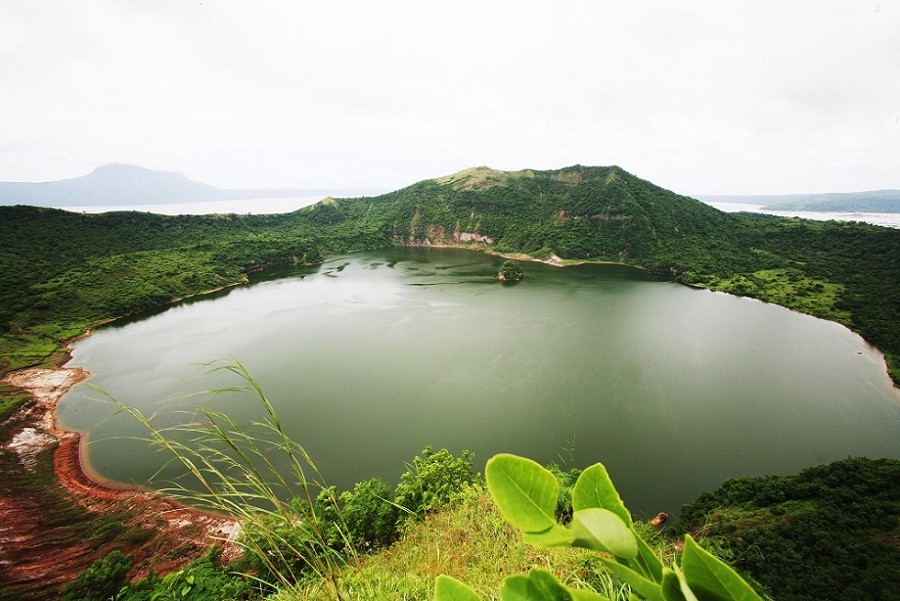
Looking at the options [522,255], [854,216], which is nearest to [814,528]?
[522,255]

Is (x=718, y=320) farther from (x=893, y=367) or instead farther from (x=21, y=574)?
(x=21, y=574)

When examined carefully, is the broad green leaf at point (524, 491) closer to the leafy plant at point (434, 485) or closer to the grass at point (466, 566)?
the grass at point (466, 566)

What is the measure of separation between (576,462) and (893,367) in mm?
21145

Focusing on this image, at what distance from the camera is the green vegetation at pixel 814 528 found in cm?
701

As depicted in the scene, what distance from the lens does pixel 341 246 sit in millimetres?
61594

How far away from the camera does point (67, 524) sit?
1098cm

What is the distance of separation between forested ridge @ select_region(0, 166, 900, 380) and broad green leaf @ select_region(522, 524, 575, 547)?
30.0m

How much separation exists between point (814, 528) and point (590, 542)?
1245 centimetres

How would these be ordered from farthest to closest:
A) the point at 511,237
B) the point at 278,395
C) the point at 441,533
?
the point at 511,237 → the point at 278,395 → the point at 441,533

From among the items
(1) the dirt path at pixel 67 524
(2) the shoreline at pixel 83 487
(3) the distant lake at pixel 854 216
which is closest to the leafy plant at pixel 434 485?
(2) the shoreline at pixel 83 487

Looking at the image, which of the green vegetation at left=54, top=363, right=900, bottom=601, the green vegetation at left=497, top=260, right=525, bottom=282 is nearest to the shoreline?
the green vegetation at left=54, top=363, right=900, bottom=601

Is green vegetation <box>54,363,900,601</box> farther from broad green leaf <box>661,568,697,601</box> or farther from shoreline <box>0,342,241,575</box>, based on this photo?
shoreline <box>0,342,241,575</box>

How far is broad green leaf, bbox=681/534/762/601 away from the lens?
383 mm

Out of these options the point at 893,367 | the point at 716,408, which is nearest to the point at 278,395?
the point at 716,408
